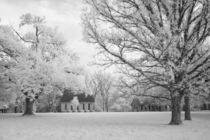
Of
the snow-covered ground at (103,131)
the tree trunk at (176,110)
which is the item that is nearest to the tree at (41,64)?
the snow-covered ground at (103,131)

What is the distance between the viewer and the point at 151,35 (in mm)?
16828

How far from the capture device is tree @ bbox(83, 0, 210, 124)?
51.9ft

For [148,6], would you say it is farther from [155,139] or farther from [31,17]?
[31,17]

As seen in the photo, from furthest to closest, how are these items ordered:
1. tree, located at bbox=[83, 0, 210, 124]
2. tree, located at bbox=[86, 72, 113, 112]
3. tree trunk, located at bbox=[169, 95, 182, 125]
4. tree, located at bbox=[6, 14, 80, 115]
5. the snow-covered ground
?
1. tree, located at bbox=[86, 72, 113, 112]
2. tree, located at bbox=[6, 14, 80, 115]
3. tree trunk, located at bbox=[169, 95, 182, 125]
4. tree, located at bbox=[83, 0, 210, 124]
5. the snow-covered ground

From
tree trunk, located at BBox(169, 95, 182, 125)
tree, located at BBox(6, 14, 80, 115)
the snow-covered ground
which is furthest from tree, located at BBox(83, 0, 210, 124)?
tree, located at BBox(6, 14, 80, 115)

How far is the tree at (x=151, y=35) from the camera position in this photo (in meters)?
15.8

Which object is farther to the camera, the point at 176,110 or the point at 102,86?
the point at 102,86

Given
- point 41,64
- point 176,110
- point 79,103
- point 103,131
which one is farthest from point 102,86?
point 103,131

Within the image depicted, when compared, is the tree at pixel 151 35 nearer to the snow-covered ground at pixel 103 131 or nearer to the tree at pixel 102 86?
the snow-covered ground at pixel 103 131

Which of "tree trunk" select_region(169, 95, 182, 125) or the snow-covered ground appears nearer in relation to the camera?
the snow-covered ground

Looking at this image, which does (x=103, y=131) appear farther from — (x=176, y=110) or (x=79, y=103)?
(x=79, y=103)

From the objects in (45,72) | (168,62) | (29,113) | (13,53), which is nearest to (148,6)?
(168,62)

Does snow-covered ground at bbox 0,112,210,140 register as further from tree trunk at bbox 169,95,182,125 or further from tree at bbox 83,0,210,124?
tree at bbox 83,0,210,124

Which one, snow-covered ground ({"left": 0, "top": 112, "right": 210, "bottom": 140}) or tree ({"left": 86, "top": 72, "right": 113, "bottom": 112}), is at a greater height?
tree ({"left": 86, "top": 72, "right": 113, "bottom": 112})
